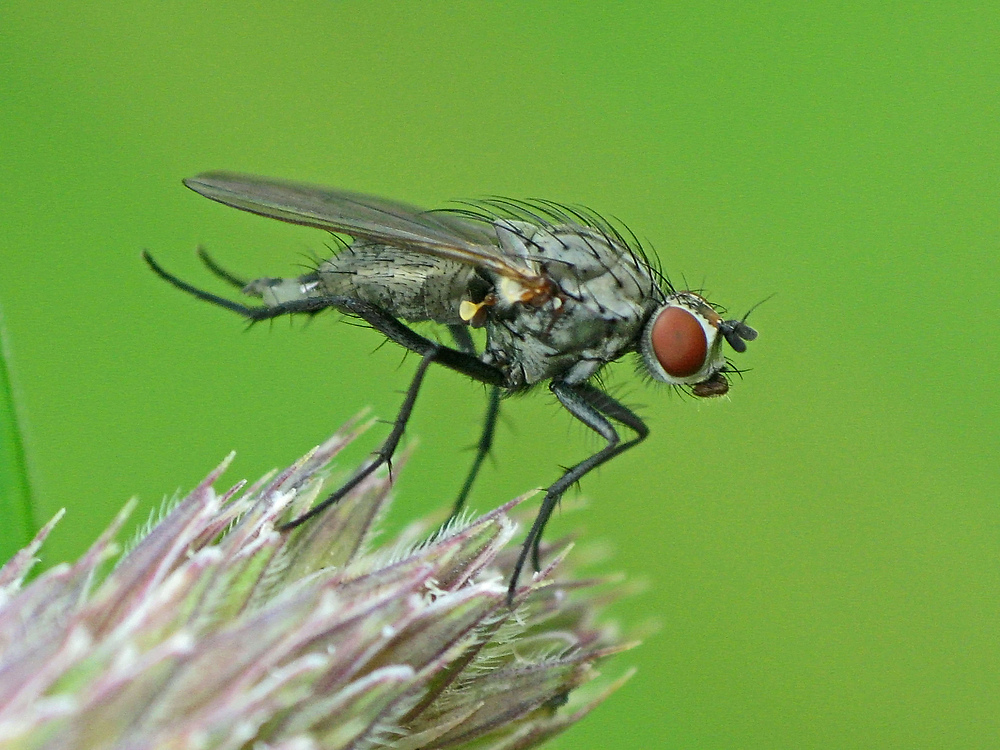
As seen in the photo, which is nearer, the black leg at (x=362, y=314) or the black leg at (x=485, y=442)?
the black leg at (x=362, y=314)

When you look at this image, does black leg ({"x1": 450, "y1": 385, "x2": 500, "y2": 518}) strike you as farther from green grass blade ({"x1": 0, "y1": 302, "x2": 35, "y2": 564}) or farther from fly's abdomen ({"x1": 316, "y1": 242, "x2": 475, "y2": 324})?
green grass blade ({"x1": 0, "y1": 302, "x2": 35, "y2": 564})

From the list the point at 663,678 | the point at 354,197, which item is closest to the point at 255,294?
the point at 354,197

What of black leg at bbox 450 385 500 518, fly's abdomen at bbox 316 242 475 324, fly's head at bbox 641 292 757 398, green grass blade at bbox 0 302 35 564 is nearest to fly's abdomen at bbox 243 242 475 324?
fly's abdomen at bbox 316 242 475 324

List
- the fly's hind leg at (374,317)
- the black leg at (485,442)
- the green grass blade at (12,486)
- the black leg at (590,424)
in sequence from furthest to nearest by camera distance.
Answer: the black leg at (485,442) → the fly's hind leg at (374,317) → the black leg at (590,424) → the green grass blade at (12,486)

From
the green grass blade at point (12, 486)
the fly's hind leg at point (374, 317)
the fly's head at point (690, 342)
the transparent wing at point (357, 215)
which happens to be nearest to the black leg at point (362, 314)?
the fly's hind leg at point (374, 317)

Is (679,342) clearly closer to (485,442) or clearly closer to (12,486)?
(485,442)

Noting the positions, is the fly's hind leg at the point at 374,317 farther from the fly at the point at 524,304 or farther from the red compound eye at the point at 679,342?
the red compound eye at the point at 679,342

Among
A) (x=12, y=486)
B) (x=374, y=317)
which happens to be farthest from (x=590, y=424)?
(x=12, y=486)
